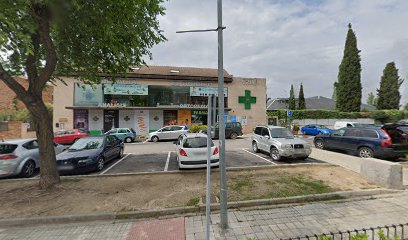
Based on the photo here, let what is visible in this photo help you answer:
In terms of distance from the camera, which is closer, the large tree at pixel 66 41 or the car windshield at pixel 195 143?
the large tree at pixel 66 41

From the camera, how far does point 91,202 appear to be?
520 centimetres

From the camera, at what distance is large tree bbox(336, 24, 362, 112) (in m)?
31.6

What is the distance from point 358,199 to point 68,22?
9.08 m

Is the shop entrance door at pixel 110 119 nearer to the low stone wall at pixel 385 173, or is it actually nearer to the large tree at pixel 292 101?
the low stone wall at pixel 385 173

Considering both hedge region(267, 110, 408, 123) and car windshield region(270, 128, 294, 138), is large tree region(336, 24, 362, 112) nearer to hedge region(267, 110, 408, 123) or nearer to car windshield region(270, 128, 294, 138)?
hedge region(267, 110, 408, 123)

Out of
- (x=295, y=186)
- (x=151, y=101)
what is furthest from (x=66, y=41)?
(x=151, y=101)

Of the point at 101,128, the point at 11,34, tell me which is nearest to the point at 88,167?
the point at 11,34

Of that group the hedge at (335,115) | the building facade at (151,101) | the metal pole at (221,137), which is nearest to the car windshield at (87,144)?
the metal pole at (221,137)

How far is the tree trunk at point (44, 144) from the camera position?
5.91 metres

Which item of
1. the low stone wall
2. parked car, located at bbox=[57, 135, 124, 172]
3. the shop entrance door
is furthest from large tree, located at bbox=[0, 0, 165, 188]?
the shop entrance door

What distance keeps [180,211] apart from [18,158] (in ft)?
22.7

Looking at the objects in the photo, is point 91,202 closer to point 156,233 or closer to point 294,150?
point 156,233

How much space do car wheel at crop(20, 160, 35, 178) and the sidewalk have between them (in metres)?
4.30

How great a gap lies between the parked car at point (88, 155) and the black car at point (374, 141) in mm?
11809
